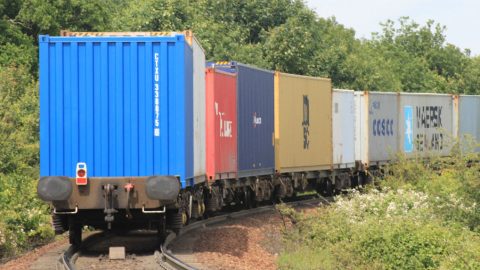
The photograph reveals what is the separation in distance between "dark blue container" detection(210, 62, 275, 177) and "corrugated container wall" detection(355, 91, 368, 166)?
7.25 metres

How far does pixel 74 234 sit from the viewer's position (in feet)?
46.5

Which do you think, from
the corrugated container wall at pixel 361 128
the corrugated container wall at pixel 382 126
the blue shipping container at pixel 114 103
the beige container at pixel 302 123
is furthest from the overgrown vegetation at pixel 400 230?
the corrugated container wall at pixel 382 126

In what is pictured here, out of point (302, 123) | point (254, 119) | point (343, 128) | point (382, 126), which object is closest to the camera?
point (254, 119)

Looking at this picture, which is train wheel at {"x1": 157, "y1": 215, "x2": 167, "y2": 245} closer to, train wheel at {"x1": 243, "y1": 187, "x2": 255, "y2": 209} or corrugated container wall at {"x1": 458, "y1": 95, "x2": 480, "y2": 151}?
train wheel at {"x1": 243, "y1": 187, "x2": 255, "y2": 209}

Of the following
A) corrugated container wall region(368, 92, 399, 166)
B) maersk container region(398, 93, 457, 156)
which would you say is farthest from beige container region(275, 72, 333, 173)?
maersk container region(398, 93, 457, 156)

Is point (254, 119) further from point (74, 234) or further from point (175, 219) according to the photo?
point (74, 234)

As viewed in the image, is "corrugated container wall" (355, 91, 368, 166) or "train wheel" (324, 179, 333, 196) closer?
"train wheel" (324, 179, 333, 196)

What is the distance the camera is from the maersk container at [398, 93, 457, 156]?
104ft

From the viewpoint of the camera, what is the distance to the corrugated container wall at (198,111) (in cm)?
1505

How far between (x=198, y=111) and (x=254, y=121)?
5883 mm

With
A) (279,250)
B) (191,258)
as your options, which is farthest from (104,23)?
(191,258)

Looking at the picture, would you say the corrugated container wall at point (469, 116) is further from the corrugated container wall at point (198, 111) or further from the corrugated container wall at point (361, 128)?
the corrugated container wall at point (198, 111)

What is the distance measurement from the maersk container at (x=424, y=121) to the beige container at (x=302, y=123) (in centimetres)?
479

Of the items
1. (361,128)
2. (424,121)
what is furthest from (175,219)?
(424,121)
